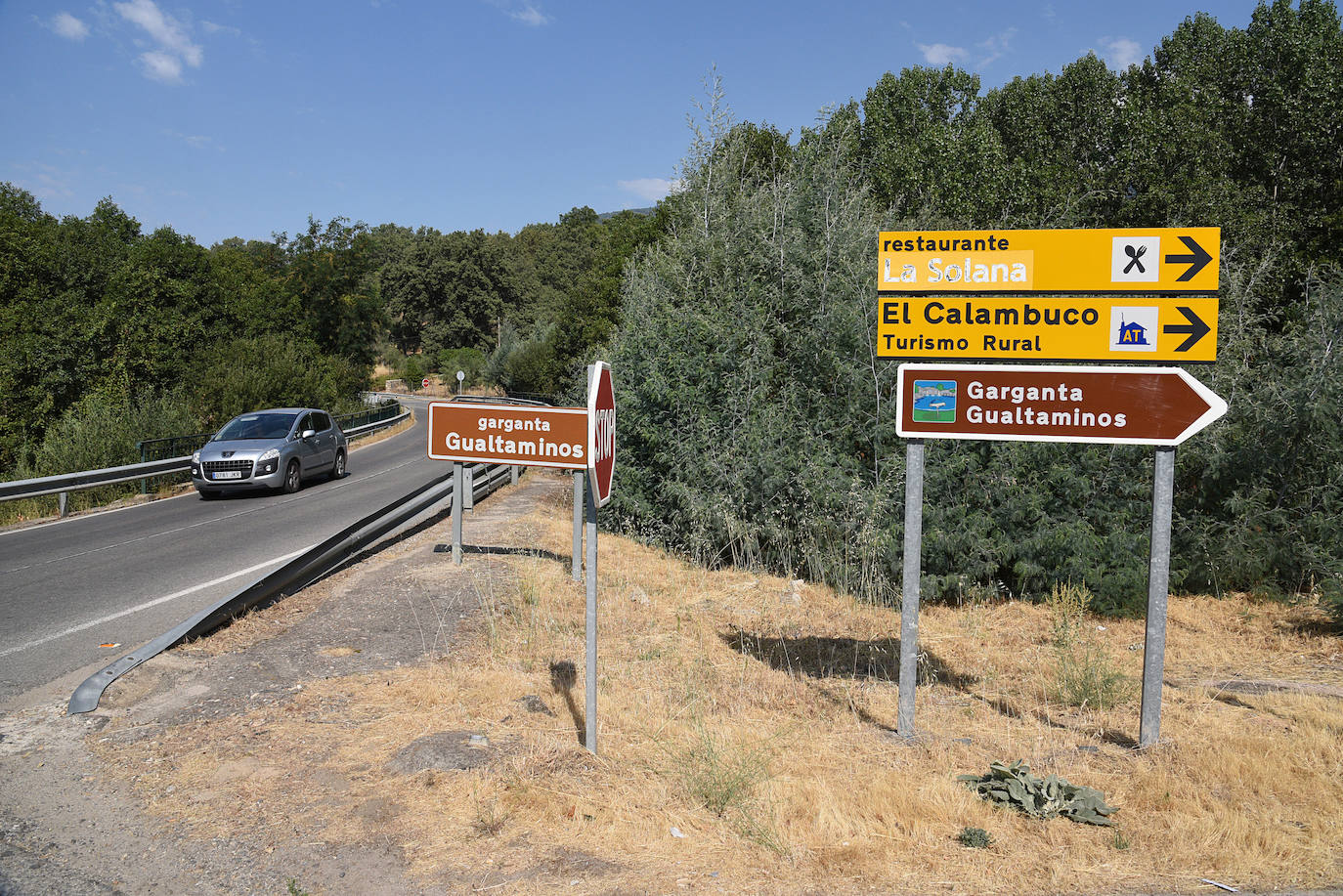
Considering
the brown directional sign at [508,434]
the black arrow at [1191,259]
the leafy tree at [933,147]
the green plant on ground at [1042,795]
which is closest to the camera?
the green plant on ground at [1042,795]

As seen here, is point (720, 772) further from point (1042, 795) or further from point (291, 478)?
point (291, 478)

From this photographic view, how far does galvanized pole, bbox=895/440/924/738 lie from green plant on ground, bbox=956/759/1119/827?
84cm

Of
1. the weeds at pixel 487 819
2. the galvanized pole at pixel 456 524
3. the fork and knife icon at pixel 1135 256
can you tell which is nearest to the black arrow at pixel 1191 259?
the fork and knife icon at pixel 1135 256

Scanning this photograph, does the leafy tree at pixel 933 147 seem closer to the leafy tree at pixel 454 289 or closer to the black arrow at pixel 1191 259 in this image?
the black arrow at pixel 1191 259

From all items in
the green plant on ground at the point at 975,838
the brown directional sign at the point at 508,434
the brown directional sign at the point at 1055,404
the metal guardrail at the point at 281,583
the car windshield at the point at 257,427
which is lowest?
the green plant on ground at the point at 975,838

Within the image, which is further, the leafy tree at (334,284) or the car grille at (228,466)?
the leafy tree at (334,284)

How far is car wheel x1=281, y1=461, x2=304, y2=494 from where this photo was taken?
18.2m

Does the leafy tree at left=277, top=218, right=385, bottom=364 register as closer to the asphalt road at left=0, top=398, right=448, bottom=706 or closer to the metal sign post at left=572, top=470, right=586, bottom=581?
the asphalt road at left=0, top=398, right=448, bottom=706

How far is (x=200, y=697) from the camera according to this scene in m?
5.73

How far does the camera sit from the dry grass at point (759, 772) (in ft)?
12.7

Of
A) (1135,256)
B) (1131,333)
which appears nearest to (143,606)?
(1131,333)

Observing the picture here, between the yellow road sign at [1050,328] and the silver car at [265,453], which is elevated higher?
the yellow road sign at [1050,328]

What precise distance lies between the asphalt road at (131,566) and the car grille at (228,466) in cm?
64

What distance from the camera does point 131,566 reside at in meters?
10.6
